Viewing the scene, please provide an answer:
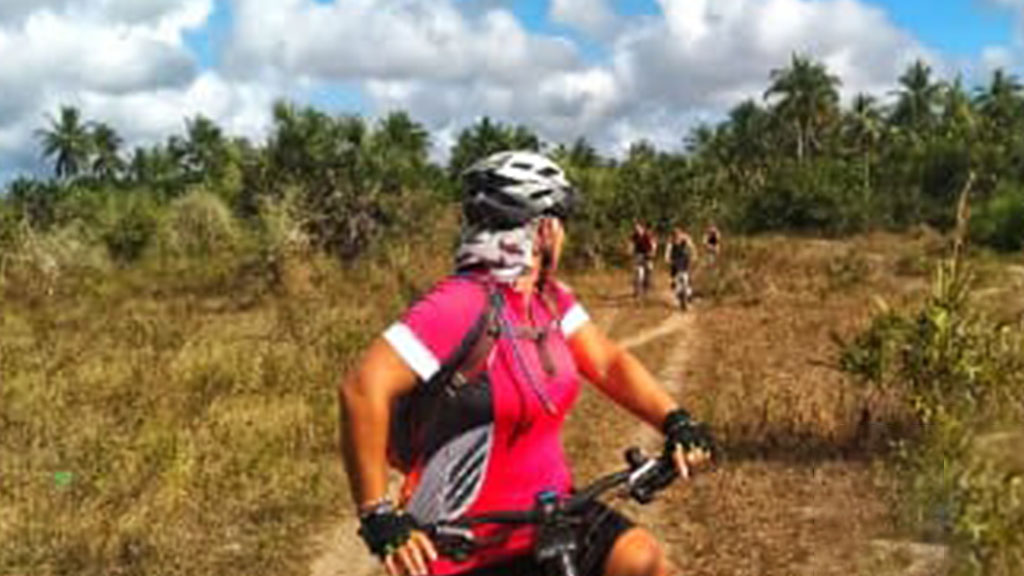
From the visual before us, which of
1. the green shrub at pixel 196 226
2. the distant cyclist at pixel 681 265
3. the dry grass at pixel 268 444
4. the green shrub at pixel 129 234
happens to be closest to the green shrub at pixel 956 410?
the dry grass at pixel 268 444

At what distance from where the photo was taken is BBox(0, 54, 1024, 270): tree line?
144 feet

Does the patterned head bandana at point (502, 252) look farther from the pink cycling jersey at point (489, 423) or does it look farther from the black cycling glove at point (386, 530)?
the black cycling glove at point (386, 530)

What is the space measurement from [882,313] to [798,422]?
52.4 inches

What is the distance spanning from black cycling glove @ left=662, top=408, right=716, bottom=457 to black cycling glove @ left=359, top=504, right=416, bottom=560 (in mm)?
796

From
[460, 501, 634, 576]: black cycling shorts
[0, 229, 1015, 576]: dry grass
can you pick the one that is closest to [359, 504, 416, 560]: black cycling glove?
[460, 501, 634, 576]: black cycling shorts

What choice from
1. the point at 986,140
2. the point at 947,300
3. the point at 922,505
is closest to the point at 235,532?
→ the point at 922,505

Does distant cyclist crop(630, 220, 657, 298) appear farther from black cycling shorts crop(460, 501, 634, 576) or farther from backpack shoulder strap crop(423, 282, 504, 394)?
backpack shoulder strap crop(423, 282, 504, 394)

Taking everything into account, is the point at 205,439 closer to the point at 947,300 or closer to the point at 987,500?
the point at 947,300

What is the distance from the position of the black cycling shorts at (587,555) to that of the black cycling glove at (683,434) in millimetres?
285

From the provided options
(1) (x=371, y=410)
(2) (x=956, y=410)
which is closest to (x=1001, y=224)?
(2) (x=956, y=410)

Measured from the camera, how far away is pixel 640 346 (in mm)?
23453

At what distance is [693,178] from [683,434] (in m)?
48.3

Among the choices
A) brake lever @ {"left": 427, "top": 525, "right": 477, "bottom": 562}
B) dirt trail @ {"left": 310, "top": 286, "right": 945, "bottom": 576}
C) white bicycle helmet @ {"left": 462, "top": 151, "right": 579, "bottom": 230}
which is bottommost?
dirt trail @ {"left": 310, "top": 286, "right": 945, "bottom": 576}

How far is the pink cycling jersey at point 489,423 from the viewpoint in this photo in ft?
11.6
